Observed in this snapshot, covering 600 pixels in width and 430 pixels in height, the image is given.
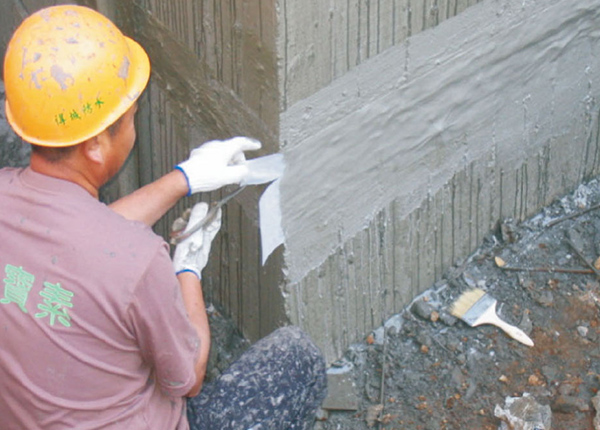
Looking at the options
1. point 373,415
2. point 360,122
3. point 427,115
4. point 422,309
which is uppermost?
point 360,122

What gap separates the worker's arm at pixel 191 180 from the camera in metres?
2.65

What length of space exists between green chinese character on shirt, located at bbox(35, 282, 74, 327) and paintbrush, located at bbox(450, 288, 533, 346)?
191 centimetres

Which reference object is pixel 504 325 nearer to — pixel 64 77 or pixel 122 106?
pixel 122 106

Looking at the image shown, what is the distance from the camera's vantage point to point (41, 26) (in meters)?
2.15

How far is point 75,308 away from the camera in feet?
6.73

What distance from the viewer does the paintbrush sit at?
3539 mm

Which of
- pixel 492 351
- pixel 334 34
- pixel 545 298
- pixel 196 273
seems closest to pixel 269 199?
pixel 196 273

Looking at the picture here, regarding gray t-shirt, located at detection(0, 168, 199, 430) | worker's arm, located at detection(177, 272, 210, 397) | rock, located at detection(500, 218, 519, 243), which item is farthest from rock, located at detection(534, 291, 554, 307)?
gray t-shirt, located at detection(0, 168, 199, 430)

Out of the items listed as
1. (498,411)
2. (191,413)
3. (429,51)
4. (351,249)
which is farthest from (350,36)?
(498,411)

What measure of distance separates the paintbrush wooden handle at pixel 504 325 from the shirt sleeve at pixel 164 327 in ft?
5.21

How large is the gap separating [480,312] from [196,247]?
1.37 m

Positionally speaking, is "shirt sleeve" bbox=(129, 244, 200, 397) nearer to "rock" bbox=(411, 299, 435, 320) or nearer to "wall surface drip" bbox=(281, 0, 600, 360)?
"wall surface drip" bbox=(281, 0, 600, 360)

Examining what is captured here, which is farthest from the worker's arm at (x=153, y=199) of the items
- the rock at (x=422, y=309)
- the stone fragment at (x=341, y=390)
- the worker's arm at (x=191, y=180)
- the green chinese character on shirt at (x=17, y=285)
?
the rock at (x=422, y=309)

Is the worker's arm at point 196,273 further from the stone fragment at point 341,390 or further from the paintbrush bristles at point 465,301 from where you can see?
the paintbrush bristles at point 465,301
